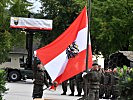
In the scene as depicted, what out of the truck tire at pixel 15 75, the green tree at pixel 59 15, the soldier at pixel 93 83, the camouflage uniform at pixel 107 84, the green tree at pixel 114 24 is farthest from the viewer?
the green tree at pixel 59 15

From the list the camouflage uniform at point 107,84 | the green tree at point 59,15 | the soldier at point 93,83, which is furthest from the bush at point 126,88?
the green tree at point 59,15

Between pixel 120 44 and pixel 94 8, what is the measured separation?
4.05m

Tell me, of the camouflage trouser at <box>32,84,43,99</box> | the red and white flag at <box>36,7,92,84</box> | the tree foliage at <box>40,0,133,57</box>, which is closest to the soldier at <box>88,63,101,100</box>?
the camouflage trouser at <box>32,84,43,99</box>

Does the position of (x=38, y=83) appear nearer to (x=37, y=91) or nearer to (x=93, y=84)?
(x=37, y=91)

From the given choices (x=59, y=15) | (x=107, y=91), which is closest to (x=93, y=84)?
(x=107, y=91)

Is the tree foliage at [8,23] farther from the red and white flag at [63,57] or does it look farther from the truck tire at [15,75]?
the red and white flag at [63,57]

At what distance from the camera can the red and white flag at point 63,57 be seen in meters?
12.7

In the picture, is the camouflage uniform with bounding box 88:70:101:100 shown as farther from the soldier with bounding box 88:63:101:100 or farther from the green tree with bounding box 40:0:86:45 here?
the green tree with bounding box 40:0:86:45

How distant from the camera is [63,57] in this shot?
12.9 meters

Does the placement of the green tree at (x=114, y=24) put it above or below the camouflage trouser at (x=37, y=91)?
above

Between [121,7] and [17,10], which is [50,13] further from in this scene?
[121,7]

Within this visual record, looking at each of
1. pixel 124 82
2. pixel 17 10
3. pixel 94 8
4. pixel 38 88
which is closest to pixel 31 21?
pixel 94 8

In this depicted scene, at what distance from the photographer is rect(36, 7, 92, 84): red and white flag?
1270 cm

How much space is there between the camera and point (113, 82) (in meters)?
22.7
